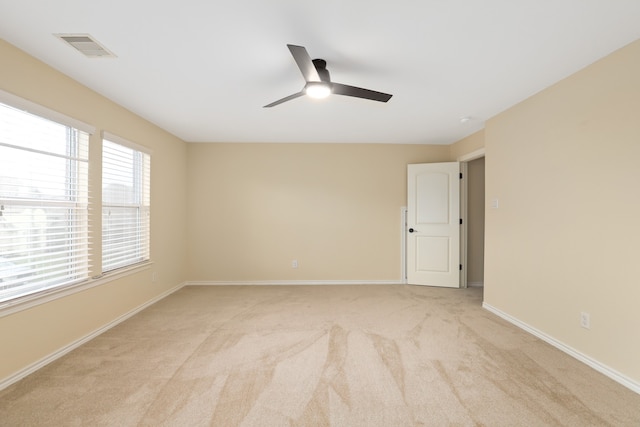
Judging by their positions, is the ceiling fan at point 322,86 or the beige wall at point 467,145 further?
the beige wall at point 467,145

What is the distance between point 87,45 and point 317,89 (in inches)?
63.5

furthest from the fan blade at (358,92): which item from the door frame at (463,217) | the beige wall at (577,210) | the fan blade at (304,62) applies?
the door frame at (463,217)

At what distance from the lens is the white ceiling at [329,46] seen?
1622 millimetres

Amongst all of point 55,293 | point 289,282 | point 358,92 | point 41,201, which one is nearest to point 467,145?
point 358,92

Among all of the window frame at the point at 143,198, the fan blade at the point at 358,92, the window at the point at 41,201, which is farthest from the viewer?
the window frame at the point at 143,198

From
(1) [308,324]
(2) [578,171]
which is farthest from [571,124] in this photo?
(1) [308,324]

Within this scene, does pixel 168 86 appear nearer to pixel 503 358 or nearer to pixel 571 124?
pixel 571 124

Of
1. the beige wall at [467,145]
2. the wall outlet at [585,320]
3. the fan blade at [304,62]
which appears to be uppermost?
the beige wall at [467,145]

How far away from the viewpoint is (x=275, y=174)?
4.69 meters

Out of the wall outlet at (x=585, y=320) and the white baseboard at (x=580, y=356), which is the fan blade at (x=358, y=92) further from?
the white baseboard at (x=580, y=356)

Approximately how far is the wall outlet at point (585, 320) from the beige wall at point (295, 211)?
2.58m

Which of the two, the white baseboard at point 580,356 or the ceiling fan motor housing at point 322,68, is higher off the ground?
the ceiling fan motor housing at point 322,68

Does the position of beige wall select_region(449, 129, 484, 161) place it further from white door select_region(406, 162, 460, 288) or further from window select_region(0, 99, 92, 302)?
window select_region(0, 99, 92, 302)

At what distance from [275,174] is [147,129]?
6.12ft
